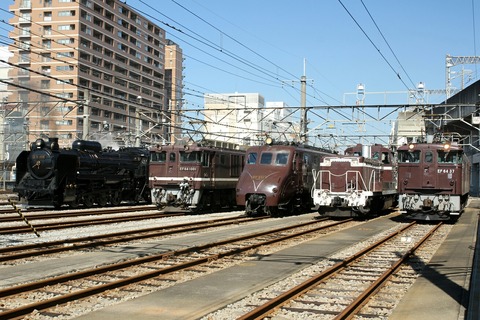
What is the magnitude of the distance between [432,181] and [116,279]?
51.6 feet

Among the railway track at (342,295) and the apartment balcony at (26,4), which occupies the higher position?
the apartment balcony at (26,4)

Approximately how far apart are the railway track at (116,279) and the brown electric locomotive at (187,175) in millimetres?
11031

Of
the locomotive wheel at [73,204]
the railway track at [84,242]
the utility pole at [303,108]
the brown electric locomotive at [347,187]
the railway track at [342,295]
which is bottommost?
the railway track at [342,295]

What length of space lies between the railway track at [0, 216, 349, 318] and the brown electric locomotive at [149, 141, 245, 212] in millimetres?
11031

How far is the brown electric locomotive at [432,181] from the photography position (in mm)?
21672

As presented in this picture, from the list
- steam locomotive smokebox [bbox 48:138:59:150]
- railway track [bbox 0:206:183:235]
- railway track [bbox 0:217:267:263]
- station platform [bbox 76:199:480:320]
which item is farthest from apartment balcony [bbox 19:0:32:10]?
station platform [bbox 76:199:480:320]

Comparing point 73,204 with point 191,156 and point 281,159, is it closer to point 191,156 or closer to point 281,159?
point 191,156

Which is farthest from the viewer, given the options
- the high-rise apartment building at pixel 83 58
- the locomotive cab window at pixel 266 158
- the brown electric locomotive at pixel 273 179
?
the high-rise apartment building at pixel 83 58

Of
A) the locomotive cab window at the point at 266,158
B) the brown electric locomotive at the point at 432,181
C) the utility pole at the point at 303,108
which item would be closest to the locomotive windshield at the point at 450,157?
the brown electric locomotive at the point at 432,181

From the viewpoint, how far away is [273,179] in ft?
78.1

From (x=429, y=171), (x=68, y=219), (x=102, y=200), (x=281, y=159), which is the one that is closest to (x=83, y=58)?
(x=102, y=200)

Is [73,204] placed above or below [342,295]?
above

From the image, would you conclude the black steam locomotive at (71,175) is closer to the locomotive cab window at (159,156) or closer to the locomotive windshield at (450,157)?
the locomotive cab window at (159,156)

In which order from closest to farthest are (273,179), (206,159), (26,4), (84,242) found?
(84,242)
(273,179)
(206,159)
(26,4)
